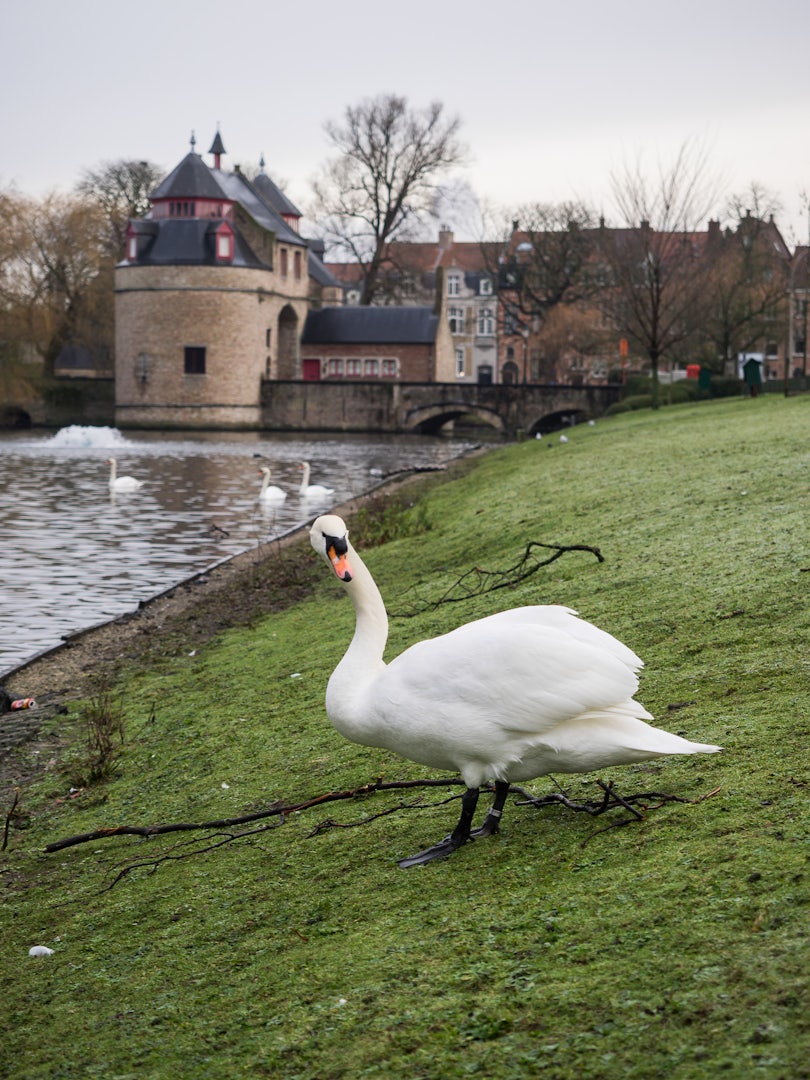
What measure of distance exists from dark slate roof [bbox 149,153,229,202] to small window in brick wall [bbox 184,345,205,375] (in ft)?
29.7

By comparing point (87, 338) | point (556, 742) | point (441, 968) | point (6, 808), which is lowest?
point (6, 808)

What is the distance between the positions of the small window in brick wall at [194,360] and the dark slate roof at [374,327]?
12.2 metres

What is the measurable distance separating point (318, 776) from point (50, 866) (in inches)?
56.2

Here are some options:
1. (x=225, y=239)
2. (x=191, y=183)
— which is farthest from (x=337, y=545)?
(x=191, y=183)

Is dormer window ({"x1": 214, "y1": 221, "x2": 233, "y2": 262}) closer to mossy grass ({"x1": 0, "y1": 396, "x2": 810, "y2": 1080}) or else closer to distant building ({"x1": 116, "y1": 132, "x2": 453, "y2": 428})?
distant building ({"x1": 116, "y1": 132, "x2": 453, "y2": 428})

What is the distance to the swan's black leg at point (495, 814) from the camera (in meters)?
5.16

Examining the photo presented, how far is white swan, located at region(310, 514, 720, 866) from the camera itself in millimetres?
4699

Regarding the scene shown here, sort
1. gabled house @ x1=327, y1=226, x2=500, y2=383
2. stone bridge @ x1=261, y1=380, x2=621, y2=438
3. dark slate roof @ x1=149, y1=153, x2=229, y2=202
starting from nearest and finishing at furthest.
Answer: stone bridge @ x1=261, y1=380, x2=621, y2=438 < dark slate roof @ x1=149, y1=153, x2=229, y2=202 < gabled house @ x1=327, y1=226, x2=500, y2=383

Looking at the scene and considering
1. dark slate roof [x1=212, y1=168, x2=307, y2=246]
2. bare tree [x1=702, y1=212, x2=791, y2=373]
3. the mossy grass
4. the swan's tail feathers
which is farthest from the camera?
dark slate roof [x1=212, y1=168, x2=307, y2=246]

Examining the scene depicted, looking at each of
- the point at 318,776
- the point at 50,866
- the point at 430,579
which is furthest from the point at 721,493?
the point at 50,866

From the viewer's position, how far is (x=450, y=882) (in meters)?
4.85

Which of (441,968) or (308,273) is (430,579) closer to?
(441,968)

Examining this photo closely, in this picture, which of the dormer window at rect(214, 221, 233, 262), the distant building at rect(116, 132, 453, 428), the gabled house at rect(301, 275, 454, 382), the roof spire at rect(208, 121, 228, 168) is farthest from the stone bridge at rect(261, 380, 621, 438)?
the roof spire at rect(208, 121, 228, 168)

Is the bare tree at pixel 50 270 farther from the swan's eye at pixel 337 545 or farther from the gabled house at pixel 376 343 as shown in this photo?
the swan's eye at pixel 337 545
